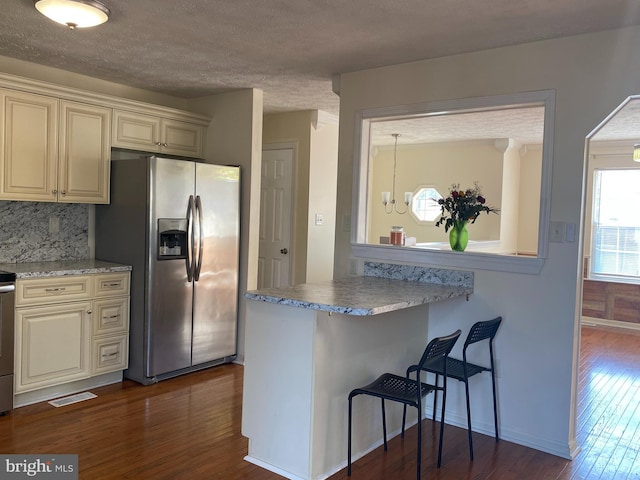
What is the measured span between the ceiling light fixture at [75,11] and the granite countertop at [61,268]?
5.11 feet

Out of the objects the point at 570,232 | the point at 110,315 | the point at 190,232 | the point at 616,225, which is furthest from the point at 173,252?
the point at 616,225

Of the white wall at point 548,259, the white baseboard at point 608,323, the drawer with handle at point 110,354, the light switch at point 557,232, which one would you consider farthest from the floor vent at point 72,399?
the white baseboard at point 608,323

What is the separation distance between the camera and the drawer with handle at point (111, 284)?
12.3 feet

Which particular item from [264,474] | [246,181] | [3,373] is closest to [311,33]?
[246,181]

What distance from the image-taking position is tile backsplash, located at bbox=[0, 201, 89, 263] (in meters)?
3.80

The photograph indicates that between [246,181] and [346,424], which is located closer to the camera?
[346,424]

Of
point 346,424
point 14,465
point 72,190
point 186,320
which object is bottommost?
point 14,465

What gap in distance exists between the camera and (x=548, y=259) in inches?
→ 118

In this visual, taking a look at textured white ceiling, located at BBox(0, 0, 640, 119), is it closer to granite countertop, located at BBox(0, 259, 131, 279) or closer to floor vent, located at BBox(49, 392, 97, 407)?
granite countertop, located at BBox(0, 259, 131, 279)

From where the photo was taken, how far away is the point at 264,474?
2607 millimetres

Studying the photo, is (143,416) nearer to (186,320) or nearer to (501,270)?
(186,320)

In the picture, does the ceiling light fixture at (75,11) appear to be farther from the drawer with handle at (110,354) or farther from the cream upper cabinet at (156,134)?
the drawer with handle at (110,354)

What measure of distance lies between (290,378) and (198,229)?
181 cm

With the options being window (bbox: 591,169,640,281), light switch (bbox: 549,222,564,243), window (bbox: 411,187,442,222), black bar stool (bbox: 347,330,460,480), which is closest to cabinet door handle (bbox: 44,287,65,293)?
black bar stool (bbox: 347,330,460,480)
